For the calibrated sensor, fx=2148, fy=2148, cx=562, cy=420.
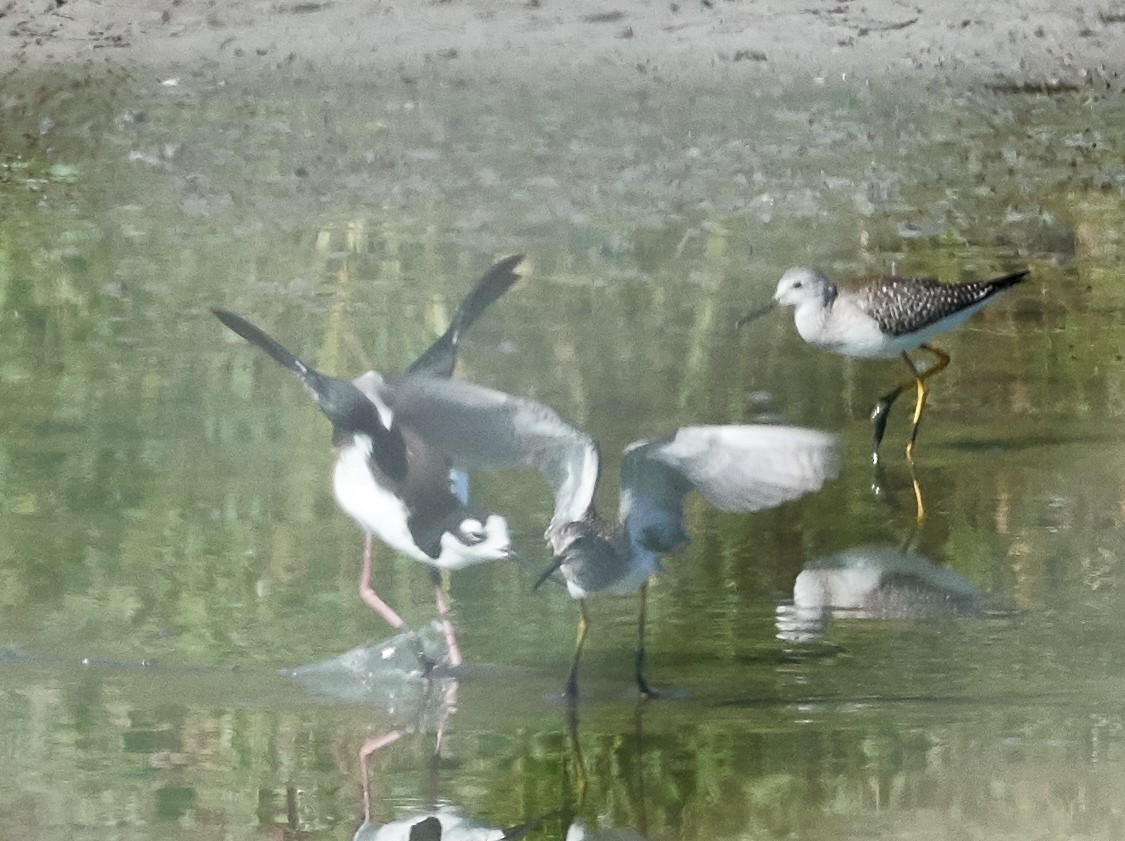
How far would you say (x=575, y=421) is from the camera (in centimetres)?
636

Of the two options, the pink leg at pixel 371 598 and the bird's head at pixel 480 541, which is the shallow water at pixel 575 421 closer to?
the pink leg at pixel 371 598

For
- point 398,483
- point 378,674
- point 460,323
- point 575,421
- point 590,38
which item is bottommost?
point 378,674

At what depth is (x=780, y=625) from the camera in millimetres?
4863

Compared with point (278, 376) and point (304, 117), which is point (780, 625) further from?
point (304, 117)

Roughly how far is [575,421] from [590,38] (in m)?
4.34

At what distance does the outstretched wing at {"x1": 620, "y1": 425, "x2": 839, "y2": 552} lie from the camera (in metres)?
4.34

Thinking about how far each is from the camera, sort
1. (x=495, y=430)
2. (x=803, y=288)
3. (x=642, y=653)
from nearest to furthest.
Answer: (x=642, y=653)
(x=495, y=430)
(x=803, y=288)

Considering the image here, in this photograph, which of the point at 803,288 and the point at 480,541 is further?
the point at 803,288

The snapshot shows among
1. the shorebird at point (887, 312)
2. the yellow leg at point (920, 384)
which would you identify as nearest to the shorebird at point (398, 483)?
the yellow leg at point (920, 384)

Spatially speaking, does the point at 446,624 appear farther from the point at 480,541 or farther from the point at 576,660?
the point at 576,660

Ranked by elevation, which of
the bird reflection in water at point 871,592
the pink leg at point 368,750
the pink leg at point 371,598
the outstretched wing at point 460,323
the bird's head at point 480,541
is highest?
the outstretched wing at point 460,323

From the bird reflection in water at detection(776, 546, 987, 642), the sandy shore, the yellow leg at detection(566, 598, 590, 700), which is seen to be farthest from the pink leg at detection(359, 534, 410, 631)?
the sandy shore

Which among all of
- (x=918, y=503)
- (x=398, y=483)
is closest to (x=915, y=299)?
(x=918, y=503)

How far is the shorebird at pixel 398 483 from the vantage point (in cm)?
483
